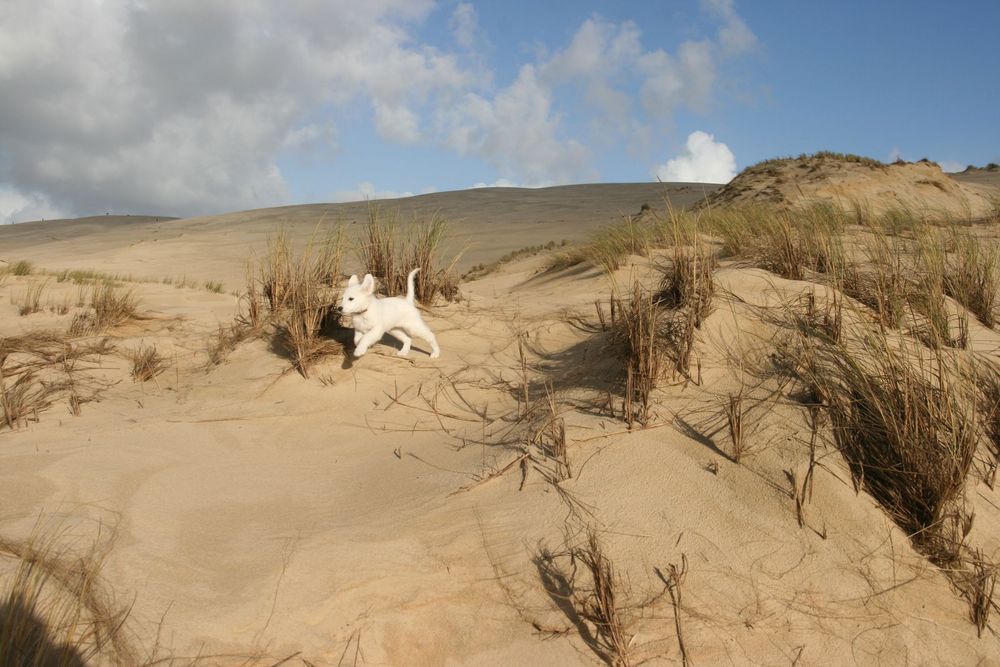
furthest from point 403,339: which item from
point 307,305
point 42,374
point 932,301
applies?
point 932,301

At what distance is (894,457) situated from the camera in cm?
263

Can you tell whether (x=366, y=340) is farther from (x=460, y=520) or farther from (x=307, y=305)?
(x=460, y=520)

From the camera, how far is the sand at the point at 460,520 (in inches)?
84.4

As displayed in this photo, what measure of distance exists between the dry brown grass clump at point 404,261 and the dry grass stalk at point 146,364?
1.78 meters

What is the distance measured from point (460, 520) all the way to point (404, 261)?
3.53 meters

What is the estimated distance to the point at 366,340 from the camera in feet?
13.7

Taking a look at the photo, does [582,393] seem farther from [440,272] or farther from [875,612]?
[440,272]

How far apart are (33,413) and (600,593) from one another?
3.47 meters

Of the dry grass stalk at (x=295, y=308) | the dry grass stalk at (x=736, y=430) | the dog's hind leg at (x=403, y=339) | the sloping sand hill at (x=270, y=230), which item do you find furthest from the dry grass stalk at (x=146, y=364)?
the dry grass stalk at (x=736, y=430)

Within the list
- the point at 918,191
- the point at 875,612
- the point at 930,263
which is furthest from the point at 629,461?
the point at 918,191

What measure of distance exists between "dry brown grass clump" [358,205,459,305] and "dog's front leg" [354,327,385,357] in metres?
1.54

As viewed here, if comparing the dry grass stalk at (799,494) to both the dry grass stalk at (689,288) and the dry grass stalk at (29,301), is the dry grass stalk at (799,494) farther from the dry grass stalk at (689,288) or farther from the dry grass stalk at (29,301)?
the dry grass stalk at (29,301)

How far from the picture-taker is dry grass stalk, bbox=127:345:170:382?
4.70 meters

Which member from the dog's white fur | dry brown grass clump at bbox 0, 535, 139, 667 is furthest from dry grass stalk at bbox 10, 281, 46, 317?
dry brown grass clump at bbox 0, 535, 139, 667
